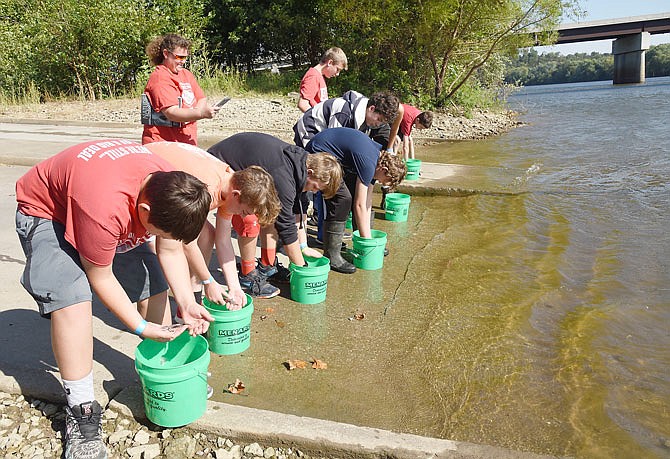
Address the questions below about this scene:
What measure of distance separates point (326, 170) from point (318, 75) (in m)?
3.32

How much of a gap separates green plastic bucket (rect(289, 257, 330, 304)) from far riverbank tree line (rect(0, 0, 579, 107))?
14.5 metres

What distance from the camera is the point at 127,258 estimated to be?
126 inches

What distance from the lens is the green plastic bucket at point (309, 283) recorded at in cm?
436


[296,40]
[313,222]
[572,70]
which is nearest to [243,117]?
[296,40]

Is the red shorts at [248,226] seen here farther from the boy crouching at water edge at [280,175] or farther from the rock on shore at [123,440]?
the rock on shore at [123,440]

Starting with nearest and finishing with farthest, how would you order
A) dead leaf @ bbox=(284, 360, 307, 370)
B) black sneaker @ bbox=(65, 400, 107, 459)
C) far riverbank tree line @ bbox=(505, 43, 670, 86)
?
black sneaker @ bbox=(65, 400, 107, 459)
dead leaf @ bbox=(284, 360, 307, 370)
far riverbank tree line @ bbox=(505, 43, 670, 86)

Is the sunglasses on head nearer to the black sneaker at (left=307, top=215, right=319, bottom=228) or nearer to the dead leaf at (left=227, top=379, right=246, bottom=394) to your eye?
the black sneaker at (left=307, top=215, right=319, bottom=228)

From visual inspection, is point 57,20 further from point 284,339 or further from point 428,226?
point 284,339

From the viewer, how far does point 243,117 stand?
1552 cm

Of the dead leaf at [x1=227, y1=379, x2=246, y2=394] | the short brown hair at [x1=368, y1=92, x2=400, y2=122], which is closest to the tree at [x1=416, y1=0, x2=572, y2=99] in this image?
the short brown hair at [x1=368, y1=92, x2=400, y2=122]

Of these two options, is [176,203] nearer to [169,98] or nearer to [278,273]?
[278,273]

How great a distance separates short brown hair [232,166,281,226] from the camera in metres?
3.38

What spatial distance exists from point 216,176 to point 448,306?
2172 mm

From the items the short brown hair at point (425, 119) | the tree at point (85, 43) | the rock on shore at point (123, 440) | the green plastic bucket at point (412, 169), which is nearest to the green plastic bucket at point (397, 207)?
the green plastic bucket at point (412, 169)
